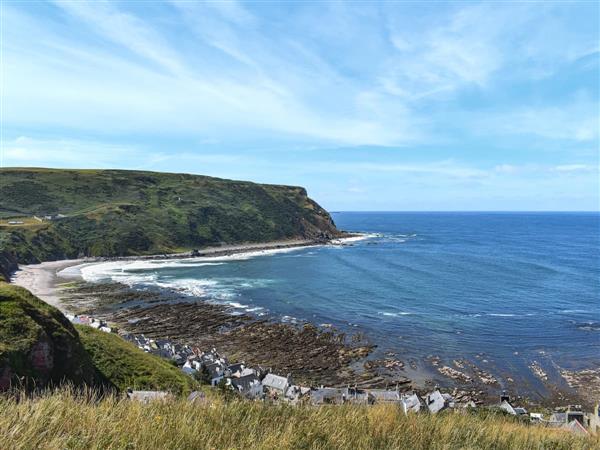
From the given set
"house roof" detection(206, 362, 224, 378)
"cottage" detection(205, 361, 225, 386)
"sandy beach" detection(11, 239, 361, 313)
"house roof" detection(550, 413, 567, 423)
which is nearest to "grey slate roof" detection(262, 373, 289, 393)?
"cottage" detection(205, 361, 225, 386)

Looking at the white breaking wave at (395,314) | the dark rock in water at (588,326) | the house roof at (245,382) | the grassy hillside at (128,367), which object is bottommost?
the house roof at (245,382)

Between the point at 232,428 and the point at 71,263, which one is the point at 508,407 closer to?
the point at 232,428

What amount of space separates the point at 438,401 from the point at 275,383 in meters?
13.6

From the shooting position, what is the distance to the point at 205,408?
737 cm

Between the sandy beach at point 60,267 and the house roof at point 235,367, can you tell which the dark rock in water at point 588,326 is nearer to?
the house roof at point 235,367

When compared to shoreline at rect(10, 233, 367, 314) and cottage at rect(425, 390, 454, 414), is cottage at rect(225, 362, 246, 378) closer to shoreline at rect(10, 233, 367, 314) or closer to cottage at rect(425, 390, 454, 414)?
cottage at rect(425, 390, 454, 414)

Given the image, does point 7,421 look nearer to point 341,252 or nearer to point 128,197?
point 341,252

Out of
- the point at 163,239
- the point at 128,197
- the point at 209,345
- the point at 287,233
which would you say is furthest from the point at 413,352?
the point at 128,197

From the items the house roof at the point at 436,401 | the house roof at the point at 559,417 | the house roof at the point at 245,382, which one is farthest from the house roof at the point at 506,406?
the house roof at the point at 245,382

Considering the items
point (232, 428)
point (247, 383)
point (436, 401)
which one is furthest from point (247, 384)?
point (232, 428)

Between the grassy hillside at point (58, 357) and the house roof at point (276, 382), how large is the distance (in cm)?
779

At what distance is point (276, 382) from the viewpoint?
36719 mm

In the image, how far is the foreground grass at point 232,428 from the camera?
220 inches

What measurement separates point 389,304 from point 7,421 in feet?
210
